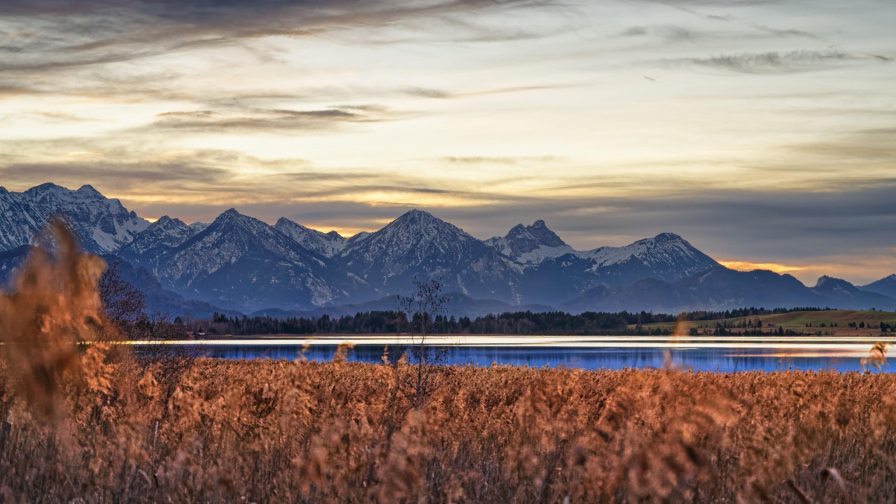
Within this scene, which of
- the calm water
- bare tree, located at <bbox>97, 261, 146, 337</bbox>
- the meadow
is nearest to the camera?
the meadow

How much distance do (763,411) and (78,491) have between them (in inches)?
506


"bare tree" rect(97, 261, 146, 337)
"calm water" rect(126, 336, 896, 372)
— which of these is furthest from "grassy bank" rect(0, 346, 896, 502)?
"bare tree" rect(97, 261, 146, 337)

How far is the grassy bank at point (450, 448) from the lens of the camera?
6586 mm

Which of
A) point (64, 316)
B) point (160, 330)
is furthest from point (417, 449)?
point (160, 330)

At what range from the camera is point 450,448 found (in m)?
12.2

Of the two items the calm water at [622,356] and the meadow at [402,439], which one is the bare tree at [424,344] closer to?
the meadow at [402,439]

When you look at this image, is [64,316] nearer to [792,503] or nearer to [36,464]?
[36,464]

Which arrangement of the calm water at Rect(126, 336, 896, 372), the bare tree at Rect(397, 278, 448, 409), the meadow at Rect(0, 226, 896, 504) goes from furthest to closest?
the calm water at Rect(126, 336, 896, 372) → the bare tree at Rect(397, 278, 448, 409) → the meadow at Rect(0, 226, 896, 504)

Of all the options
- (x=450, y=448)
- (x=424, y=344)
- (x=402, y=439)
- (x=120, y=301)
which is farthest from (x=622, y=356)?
(x=402, y=439)

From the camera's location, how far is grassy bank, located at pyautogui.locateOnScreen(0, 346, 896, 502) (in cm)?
659

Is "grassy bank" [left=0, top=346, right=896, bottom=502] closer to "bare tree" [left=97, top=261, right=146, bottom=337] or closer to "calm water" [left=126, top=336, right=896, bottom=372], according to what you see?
"calm water" [left=126, top=336, right=896, bottom=372]

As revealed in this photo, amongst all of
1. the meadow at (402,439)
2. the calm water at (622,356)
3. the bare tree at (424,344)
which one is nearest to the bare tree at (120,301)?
the calm water at (622,356)

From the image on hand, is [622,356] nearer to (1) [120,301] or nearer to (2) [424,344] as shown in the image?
(1) [120,301]

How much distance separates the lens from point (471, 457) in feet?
38.8
